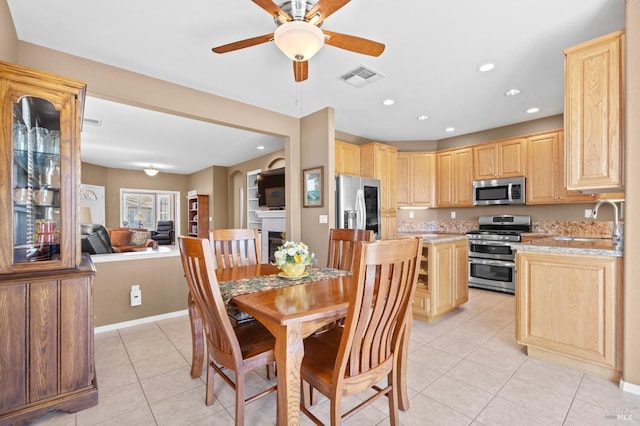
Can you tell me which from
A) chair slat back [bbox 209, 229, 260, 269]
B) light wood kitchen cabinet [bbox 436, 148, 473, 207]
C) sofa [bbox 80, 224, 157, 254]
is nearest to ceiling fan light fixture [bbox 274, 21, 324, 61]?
chair slat back [bbox 209, 229, 260, 269]

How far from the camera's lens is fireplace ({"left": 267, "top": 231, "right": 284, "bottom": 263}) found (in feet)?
18.2

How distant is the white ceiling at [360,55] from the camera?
1.92 m

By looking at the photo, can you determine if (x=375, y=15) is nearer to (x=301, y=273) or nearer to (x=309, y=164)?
(x=301, y=273)

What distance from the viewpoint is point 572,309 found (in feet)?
7.09

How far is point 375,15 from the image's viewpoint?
197cm

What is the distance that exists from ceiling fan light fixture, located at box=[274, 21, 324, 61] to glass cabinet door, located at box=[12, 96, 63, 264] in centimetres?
143

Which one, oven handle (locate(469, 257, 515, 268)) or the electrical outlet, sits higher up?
oven handle (locate(469, 257, 515, 268))

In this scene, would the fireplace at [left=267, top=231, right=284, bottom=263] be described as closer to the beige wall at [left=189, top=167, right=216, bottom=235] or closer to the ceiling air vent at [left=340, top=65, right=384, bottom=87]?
the beige wall at [left=189, top=167, right=216, bottom=235]

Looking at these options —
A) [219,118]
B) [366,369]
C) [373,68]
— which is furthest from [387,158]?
[366,369]

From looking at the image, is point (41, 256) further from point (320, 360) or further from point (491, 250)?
point (491, 250)

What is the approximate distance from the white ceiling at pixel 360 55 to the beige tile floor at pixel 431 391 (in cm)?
251

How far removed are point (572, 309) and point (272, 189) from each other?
471 cm

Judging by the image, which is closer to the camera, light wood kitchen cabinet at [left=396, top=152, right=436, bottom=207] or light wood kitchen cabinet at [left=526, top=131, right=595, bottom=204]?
light wood kitchen cabinet at [left=526, top=131, right=595, bottom=204]

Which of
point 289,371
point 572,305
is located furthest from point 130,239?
point 572,305
